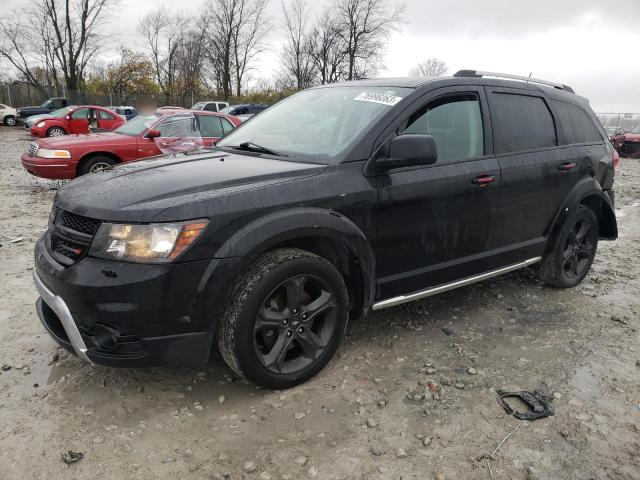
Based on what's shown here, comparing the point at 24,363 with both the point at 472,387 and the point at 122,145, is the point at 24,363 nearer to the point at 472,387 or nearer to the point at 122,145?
the point at 472,387

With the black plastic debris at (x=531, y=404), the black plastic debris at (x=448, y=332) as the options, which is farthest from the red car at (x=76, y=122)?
the black plastic debris at (x=531, y=404)

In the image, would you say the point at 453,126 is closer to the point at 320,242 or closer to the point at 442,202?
the point at 442,202

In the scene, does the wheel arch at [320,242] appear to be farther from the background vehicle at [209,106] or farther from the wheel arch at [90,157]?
the background vehicle at [209,106]

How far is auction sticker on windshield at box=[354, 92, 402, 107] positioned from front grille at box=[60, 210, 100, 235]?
6.02 feet

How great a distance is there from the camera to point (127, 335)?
7.72ft

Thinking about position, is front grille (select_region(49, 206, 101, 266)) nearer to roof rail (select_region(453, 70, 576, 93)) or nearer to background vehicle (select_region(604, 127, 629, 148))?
roof rail (select_region(453, 70, 576, 93))

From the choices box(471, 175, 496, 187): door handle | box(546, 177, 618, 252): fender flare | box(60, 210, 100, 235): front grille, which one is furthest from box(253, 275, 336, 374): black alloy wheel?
box(546, 177, 618, 252): fender flare

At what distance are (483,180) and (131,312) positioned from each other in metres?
2.40

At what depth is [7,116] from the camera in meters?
28.4

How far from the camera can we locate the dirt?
7.39 ft

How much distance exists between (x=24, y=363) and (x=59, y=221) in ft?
3.36

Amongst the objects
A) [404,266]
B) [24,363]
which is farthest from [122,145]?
[404,266]

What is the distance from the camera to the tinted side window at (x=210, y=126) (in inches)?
366

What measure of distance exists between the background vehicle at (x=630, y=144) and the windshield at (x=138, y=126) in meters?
18.8
